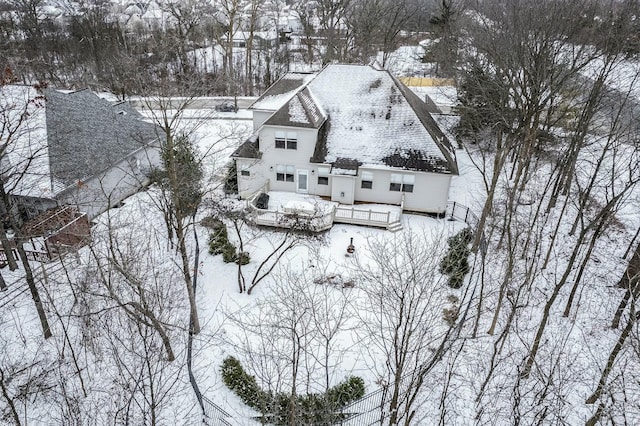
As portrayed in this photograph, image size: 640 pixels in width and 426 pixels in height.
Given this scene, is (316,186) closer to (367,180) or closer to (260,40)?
(367,180)

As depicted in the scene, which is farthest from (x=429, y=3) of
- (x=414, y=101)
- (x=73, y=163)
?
(x=73, y=163)

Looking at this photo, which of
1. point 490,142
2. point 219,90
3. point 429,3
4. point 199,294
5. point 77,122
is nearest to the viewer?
point 199,294

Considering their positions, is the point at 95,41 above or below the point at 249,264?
above

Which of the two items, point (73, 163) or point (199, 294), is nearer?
point (199, 294)

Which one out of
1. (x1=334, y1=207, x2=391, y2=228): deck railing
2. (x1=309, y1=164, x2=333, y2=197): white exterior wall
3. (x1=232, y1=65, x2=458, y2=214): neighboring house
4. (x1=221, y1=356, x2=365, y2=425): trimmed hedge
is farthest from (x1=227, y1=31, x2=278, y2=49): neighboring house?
(x1=221, y1=356, x2=365, y2=425): trimmed hedge

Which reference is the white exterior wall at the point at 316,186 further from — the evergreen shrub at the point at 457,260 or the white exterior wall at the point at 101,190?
the white exterior wall at the point at 101,190

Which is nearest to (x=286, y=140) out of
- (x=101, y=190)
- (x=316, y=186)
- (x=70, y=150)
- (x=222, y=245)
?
(x=316, y=186)

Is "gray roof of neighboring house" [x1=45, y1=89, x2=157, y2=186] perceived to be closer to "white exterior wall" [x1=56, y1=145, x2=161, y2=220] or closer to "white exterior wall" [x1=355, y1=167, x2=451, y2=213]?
"white exterior wall" [x1=56, y1=145, x2=161, y2=220]

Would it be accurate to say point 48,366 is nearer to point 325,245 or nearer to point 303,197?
point 325,245

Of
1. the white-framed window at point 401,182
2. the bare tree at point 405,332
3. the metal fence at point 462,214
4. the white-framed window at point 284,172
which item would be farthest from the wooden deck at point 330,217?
the bare tree at point 405,332
